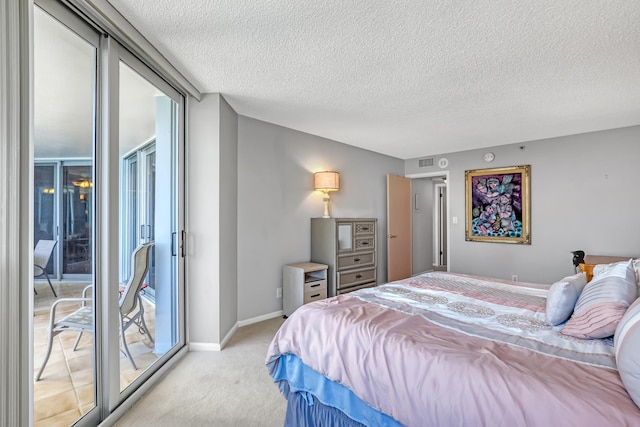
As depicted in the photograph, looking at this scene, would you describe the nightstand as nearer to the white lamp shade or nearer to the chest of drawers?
the chest of drawers

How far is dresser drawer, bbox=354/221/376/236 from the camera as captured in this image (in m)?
4.17

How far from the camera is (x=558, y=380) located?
1.02m

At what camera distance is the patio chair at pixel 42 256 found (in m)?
1.41

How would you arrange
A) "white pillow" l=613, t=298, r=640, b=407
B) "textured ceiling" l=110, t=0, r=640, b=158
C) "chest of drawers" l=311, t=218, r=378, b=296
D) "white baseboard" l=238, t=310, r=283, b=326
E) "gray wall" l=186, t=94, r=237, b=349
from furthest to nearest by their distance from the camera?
"chest of drawers" l=311, t=218, r=378, b=296
"white baseboard" l=238, t=310, r=283, b=326
"gray wall" l=186, t=94, r=237, b=349
"textured ceiling" l=110, t=0, r=640, b=158
"white pillow" l=613, t=298, r=640, b=407

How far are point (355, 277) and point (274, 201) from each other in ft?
4.96

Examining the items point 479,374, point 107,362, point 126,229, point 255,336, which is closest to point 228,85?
point 126,229

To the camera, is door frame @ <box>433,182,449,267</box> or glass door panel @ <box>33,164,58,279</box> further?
door frame @ <box>433,182,449,267</box>

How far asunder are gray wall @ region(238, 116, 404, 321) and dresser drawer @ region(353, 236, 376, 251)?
528mm

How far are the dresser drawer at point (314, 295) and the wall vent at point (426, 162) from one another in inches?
124

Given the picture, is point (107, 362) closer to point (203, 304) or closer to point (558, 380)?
point (203, 304)

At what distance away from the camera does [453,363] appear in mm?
1167

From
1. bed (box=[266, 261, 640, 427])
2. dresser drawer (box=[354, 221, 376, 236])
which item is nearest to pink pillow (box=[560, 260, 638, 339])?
bed (box=[266, 261, 640, 427])

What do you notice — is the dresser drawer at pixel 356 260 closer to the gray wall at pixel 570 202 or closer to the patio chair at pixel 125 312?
the gray wall at pixel 570 202

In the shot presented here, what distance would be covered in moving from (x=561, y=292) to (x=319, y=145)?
3.27 m
